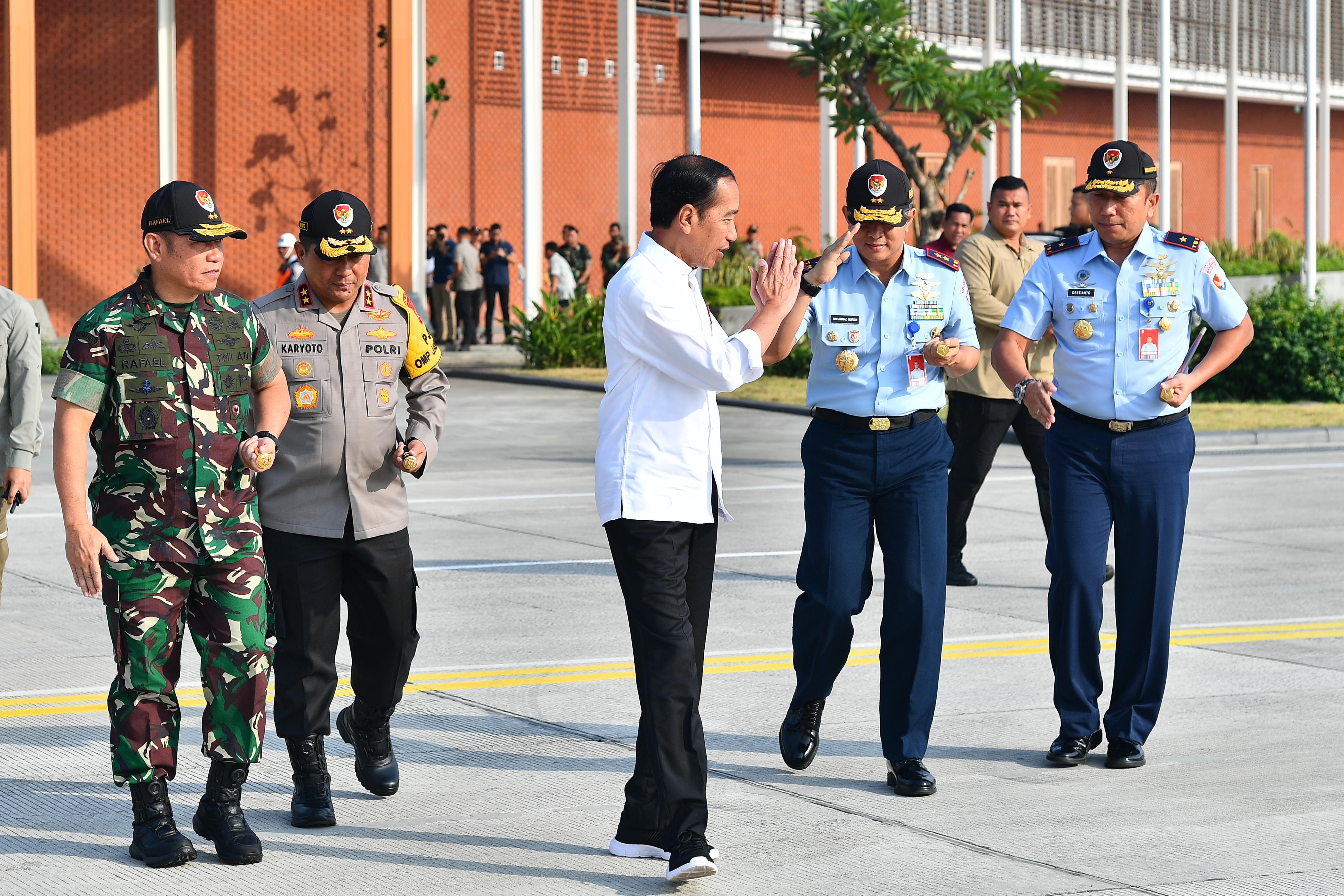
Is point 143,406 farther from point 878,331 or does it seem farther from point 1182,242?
point 1182,242

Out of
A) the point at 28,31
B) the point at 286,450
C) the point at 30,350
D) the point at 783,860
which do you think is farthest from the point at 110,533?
the point at 28,31

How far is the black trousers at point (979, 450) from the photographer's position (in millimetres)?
10031

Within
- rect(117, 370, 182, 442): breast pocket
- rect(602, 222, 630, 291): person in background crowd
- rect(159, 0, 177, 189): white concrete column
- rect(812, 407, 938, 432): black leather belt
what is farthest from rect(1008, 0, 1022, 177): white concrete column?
rect(117, 370, 182, 442): breast pocket

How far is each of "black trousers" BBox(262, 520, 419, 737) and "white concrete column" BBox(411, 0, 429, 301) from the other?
75.0 feet

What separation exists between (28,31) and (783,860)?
23.3 meters

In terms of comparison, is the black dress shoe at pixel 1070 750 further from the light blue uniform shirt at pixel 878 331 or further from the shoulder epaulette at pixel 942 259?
the shoulder epaulette at pixel 942 259

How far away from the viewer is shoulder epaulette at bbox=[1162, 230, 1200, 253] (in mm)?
6488

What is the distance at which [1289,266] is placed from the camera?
1358 inches

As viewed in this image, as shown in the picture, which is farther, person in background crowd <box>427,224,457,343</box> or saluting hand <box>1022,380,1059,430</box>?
person in background crowd <box>427,224,457,343</box>

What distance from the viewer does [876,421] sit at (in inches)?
241

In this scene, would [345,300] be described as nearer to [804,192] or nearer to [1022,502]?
[1022,502]

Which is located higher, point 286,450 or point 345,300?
point 345,300

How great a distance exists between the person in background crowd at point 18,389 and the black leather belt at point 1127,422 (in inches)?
139

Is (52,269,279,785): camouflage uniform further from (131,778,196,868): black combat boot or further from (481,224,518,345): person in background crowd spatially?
(481,224,518,345): person in background crowd
